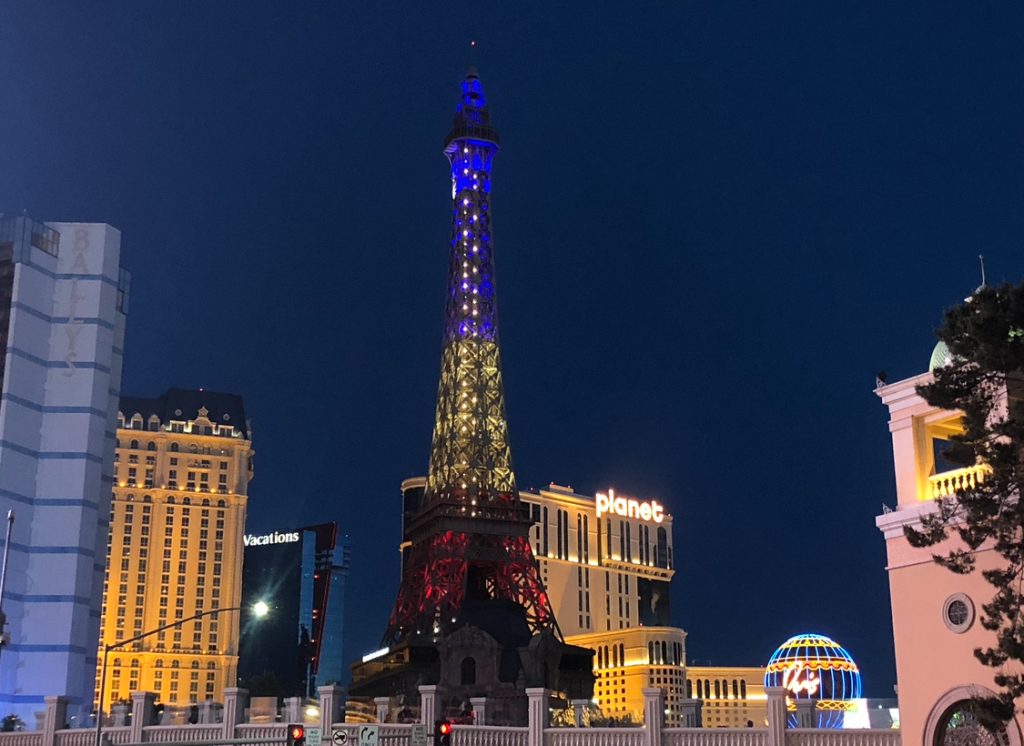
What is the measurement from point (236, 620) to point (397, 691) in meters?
92.5

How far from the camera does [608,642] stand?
7279 inches

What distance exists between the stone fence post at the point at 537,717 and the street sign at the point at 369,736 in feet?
18.2

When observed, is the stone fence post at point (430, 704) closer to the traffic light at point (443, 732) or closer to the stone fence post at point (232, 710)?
the stone fence post at point (232, 710)

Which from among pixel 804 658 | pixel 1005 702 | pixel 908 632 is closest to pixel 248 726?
pixel 908 632

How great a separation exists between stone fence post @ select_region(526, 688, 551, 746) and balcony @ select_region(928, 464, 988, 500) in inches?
602

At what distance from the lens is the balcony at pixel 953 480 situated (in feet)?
105

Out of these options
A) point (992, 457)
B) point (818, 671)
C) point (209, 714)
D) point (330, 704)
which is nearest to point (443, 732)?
point (330, 704)

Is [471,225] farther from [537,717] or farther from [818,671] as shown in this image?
[537,717]

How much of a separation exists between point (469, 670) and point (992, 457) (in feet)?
235

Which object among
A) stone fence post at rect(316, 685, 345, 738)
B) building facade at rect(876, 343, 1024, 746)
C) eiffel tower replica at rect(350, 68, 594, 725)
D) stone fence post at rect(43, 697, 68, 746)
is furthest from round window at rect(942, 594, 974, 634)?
eiffel tower replica at rect(350, 68, 594, 725)

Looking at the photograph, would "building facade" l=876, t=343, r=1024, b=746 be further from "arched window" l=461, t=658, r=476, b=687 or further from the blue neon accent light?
the blue neon accent light

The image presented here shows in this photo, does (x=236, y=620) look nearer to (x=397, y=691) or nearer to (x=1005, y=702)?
(x=397, y=691)

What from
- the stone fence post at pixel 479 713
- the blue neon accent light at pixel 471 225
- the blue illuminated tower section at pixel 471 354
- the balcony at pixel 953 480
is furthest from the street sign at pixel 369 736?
the blue neon accent light at pixel 471 225

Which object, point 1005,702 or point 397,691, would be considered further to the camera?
point 397,691
